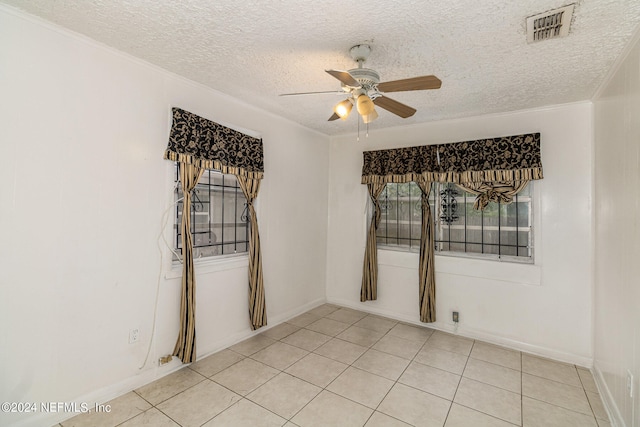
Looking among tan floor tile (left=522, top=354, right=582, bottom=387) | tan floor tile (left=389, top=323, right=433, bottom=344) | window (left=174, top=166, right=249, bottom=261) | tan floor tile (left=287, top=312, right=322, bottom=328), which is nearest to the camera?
tan floor tile (left=522, top=354, right=582, bottom=387)

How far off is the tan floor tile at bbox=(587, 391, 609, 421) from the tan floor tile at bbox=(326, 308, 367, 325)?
2.43 m

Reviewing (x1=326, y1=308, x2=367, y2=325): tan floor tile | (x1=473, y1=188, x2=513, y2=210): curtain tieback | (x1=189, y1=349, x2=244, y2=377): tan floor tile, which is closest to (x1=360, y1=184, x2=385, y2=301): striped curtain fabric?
(x1=326, y1=308, x2=367, y2=325): tan floor tile

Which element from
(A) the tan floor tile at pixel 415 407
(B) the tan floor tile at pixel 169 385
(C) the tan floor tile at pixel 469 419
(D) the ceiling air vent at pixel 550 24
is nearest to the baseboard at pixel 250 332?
(B) the tan floor tile at pixel 169 385

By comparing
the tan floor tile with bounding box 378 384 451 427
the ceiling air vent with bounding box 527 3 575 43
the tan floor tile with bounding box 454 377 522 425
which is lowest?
the tan floor tile with bounding box 454 377 522 425

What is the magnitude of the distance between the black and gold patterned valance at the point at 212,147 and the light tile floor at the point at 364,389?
2.00 meters

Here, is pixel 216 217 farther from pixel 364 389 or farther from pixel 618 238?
pixel 618 238

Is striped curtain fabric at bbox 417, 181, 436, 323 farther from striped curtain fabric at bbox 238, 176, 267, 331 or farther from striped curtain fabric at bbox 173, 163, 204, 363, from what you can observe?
striped curtain fabric at bbox 173, 163, 204, 363

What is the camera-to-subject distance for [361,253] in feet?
15.0

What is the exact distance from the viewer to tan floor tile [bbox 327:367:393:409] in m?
2.41

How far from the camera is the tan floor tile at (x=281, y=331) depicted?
3582 millimetres

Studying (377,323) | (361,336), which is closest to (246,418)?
(361,336)

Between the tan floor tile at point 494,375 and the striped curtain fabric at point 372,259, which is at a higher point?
the striped curtain fabric at point 372,259

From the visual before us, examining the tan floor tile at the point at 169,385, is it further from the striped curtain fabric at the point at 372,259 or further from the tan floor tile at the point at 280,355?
the striped curtain fabric at the point at 372,259

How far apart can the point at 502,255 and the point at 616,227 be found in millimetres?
1365
